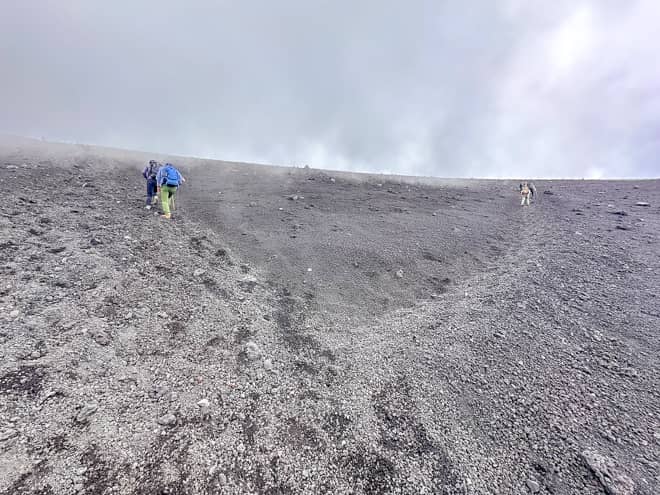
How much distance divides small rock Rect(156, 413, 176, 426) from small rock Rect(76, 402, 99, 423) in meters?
0.65

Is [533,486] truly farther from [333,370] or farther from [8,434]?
[8,434]

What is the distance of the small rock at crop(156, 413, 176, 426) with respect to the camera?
292cm

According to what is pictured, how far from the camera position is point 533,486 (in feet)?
8.66

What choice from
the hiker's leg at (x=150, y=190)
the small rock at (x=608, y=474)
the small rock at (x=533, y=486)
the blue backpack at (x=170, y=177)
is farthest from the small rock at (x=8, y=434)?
the hiker's leg at (x=150, y=190)

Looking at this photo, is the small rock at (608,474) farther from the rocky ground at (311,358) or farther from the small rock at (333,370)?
the small rock at (333,370)

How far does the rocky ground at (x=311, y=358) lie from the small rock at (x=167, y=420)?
55 mm

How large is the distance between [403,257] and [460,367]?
12.4 feet

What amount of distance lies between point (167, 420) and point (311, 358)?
1912 mm

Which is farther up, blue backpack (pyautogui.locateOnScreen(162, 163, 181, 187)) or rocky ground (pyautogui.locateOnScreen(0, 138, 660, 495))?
blue backpack (pyautogui.locateOnScreen(162, 163, 181, 187))

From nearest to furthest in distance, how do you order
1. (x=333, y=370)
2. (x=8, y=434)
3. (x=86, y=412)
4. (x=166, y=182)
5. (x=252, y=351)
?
(x=8, y=434)
(x=86, y=412)
(x=333, y=370)
(x=252, y=351)
(x=166, y=182)

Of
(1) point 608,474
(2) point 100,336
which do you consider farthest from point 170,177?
(1) point 608,474

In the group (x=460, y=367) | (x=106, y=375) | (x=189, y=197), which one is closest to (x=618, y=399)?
(x=460, y=367)

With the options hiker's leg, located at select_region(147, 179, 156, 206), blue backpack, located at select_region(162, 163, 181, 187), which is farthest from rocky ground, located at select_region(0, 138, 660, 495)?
blue backpack, located at select_region(162, 163, 181, 187)

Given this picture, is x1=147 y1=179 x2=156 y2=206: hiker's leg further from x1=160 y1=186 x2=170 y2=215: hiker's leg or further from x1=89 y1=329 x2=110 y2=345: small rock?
x1=89 y1=329 x2=110 y2=345: small rock
